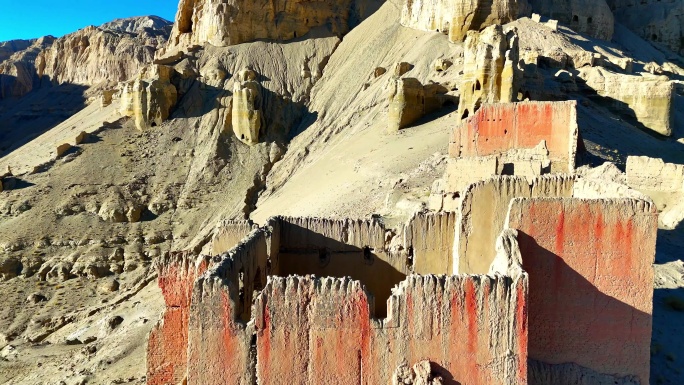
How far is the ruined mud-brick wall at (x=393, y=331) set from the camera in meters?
6.04

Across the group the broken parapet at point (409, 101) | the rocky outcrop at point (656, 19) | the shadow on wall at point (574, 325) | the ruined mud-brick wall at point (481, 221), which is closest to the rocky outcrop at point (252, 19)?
the broken parapet at point (409, 101)

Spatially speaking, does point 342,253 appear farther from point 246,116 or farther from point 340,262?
point 246,116

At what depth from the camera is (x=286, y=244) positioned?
9414 millimetres

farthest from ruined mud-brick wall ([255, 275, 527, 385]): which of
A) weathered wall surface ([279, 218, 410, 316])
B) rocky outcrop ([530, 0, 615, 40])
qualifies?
rocky outcrop ([530, 0, 615, 40])

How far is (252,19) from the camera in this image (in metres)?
51.8

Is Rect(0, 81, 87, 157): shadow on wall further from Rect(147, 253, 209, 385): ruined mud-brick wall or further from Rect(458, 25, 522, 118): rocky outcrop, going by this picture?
Rect(147, 253, 209, 385): ruined mud-brick wall

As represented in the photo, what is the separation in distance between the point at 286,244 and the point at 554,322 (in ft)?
14.5

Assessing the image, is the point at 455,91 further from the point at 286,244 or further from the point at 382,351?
the point at 382,351

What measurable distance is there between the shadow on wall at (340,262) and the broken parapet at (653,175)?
9.48 metres

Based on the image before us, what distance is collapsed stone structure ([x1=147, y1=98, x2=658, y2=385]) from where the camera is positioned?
20.0 ft

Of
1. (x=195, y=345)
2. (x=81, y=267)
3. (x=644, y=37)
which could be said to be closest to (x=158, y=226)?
(x=81, y=267)

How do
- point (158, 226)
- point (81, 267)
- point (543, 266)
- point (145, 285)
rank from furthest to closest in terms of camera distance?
1. point (158, 226)
2. point (81, 267)
3. point (145, 285)
4. point (543, 266)

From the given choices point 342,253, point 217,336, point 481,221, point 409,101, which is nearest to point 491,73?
point 409,101

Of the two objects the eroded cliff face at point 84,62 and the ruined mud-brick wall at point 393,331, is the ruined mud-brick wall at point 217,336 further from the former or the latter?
the eroded cliff face at point 84,62
